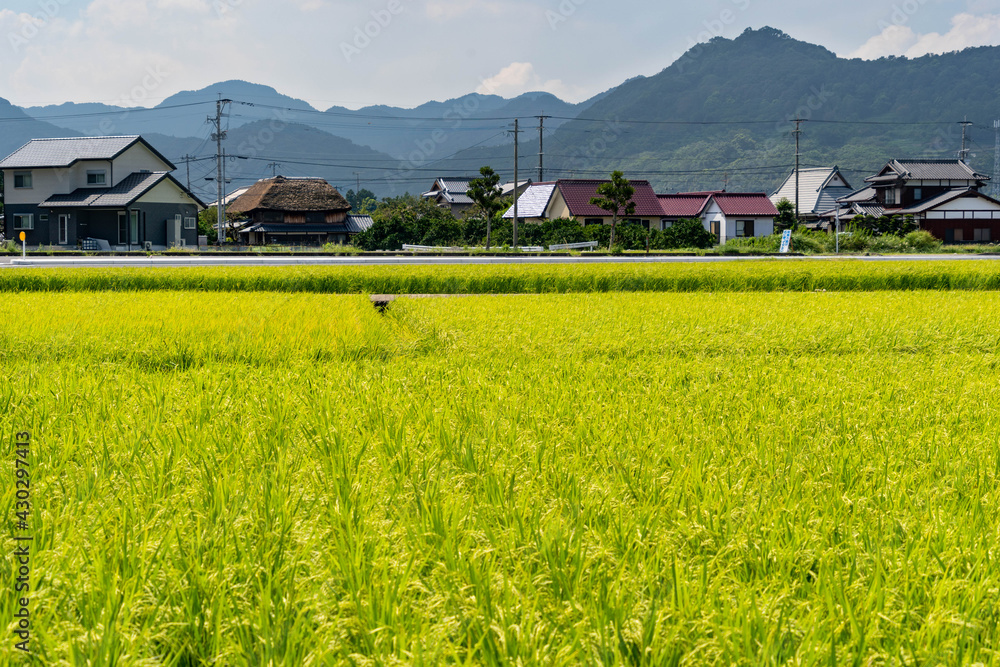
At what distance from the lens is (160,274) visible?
17969 millimetres

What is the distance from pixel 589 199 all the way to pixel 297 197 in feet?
89.5

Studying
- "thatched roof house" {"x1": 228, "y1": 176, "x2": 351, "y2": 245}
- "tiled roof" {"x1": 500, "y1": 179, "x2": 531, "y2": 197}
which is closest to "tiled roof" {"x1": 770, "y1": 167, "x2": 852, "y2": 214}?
"tiled roof" {"x1": 500, "y1": 179, "x2": 531, "y2": 197}

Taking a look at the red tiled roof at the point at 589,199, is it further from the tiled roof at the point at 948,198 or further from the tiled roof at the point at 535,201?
the tiled roof at the point at 948,198

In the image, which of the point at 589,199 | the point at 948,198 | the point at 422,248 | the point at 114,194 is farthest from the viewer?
the point at 948,198

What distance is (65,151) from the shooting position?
46.9 meters

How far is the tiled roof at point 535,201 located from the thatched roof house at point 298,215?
1507cm

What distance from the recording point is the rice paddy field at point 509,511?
187 cm

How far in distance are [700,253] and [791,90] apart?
15837cm

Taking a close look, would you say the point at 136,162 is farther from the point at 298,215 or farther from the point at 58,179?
the point at 298,215

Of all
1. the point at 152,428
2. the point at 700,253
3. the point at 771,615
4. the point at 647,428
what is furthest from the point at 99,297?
the point at 700,253

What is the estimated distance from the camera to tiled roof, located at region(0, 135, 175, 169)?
46.1 meters

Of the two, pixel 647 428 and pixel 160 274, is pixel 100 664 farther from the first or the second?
pixel 160 274

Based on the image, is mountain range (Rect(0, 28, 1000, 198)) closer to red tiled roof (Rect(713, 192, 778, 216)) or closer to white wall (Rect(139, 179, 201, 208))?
red tiled roof (Rect(713, 192, 778, 216))

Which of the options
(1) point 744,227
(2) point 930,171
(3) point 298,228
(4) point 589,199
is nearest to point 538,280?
(4) point 589,199
